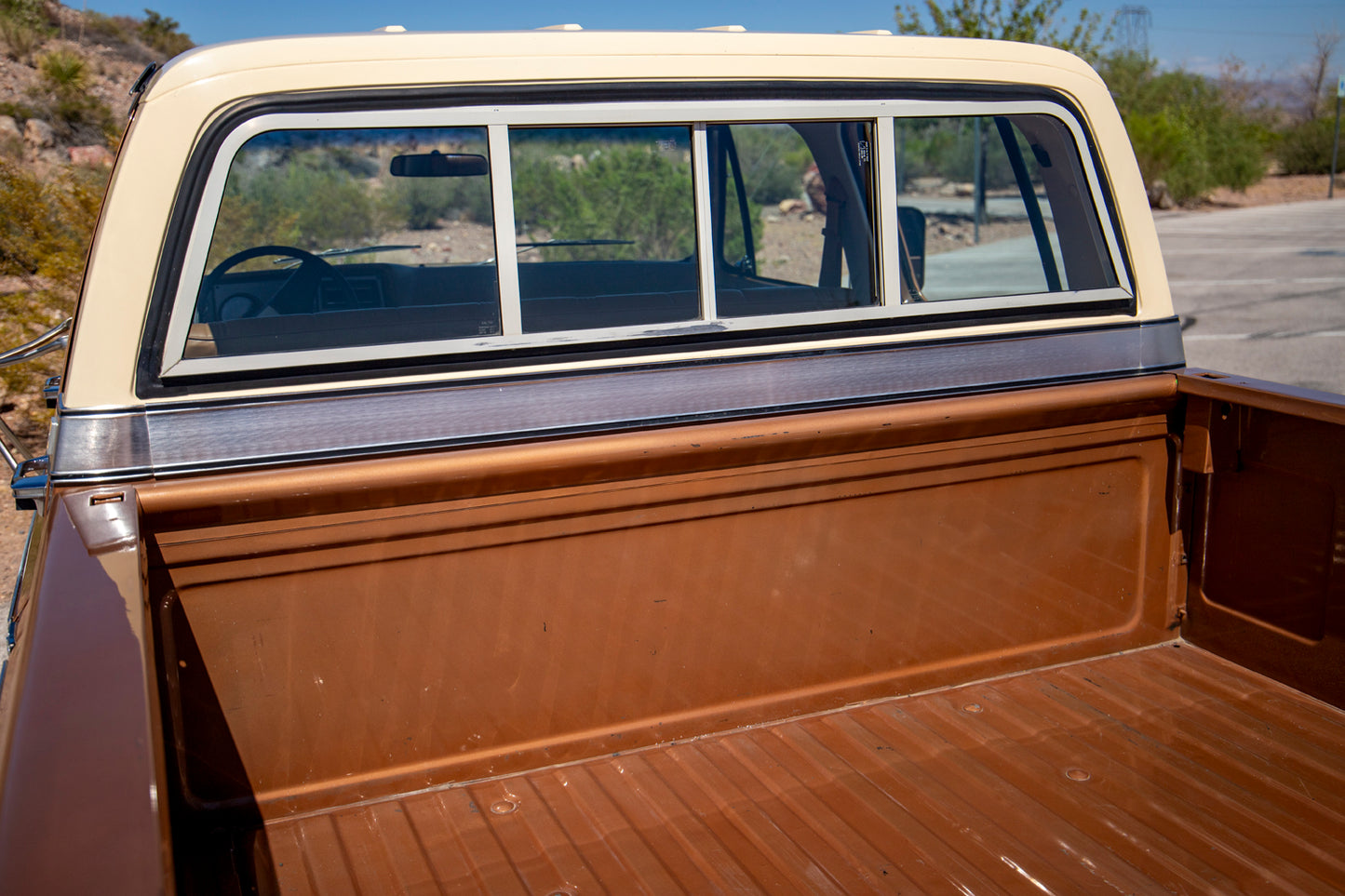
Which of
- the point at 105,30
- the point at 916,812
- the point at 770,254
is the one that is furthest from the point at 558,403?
the point at 105,30

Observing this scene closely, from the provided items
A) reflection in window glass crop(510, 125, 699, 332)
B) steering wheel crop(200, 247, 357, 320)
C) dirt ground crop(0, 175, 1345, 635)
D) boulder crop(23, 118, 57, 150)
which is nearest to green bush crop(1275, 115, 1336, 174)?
dirt ground crop(0, 175, 1345, 635)

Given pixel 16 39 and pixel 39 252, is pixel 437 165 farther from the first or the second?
pixel 16 39

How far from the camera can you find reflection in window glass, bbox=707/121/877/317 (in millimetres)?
2291

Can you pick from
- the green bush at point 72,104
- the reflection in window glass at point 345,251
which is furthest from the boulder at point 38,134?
the reflection in window glass at point 345,251

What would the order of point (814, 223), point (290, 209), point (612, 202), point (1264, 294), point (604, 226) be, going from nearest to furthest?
point (814, 223) < point (290, 209) < point (604, 226) < point (612, 202) < point (1264, 294)

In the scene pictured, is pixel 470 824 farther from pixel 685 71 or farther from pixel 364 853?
pixel 685 71

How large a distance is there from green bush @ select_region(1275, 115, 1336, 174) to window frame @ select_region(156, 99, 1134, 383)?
36984mm

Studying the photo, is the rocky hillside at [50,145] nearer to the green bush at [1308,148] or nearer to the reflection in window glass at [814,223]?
the reflection in window glass at [814,223]

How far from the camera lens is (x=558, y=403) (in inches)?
77.4

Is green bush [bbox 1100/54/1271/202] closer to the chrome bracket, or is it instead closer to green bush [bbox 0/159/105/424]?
green bush [bbox 0/159/105/424]

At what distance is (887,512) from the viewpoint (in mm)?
2254

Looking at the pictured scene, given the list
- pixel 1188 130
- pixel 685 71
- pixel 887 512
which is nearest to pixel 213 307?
pixel 685 71

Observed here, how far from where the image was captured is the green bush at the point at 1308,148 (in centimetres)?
3212

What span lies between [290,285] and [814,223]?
59.7 inches
